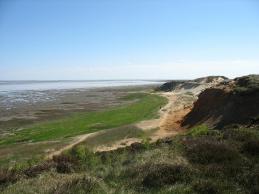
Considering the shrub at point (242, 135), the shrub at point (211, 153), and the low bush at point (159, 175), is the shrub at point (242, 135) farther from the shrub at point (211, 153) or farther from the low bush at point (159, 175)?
the low bush at point (159, 175)

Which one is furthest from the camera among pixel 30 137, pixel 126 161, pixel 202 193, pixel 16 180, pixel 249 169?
pixel 30 137

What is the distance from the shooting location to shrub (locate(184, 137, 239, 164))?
11.9m

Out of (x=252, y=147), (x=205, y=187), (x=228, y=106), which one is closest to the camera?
(x=205, y=187)

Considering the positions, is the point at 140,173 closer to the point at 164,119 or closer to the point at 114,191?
the point at 114,191

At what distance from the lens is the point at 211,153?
12.3 m

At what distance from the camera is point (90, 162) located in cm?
1488

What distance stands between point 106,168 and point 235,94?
2825 centimetres

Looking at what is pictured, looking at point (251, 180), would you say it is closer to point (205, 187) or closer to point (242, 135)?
point (205, 187)

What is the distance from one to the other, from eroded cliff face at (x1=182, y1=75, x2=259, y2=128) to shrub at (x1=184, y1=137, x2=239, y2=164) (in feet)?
57.9

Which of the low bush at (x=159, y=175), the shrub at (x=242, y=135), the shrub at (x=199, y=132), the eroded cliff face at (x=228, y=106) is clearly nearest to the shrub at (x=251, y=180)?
the low bush at (x=159, y=175)

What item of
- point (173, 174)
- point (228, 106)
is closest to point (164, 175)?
point (173, 174)

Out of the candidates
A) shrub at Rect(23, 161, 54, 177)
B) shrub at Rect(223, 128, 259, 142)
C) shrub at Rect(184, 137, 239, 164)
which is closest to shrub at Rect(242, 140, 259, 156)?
shrub at Rect(184, 137, 239, 164)

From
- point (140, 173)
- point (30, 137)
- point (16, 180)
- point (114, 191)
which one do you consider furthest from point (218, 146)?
point (30, 137)

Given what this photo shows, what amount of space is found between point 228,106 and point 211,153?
83.9 ft
